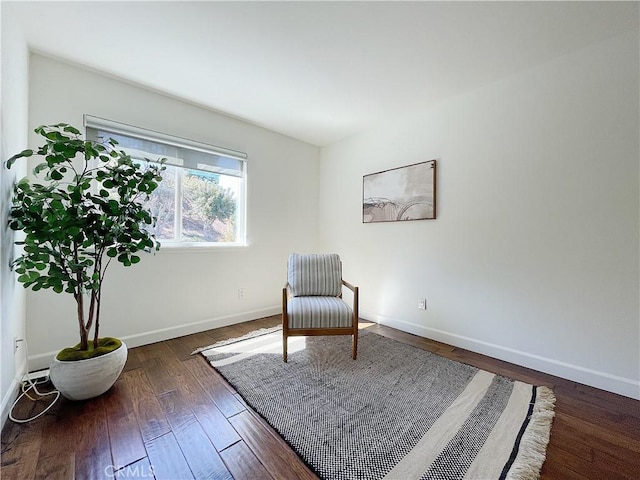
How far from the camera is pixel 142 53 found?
1.99 m

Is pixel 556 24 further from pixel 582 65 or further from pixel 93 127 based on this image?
pixel 93 127

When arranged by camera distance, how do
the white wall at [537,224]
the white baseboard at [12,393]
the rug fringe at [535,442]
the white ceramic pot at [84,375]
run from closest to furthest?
1. the rug fringe at [535,442]
2. the white baseboard at [12,393]
3. the white ceramic pot at [84,375]
4. the white wall at [537,224]

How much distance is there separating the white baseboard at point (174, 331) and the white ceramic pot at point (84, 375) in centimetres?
69

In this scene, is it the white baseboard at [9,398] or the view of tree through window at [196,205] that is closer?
the white baseboard at [9,398]

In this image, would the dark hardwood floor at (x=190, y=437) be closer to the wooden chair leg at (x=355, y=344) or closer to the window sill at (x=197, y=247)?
the wooden chair leg at (x=355, y=344)

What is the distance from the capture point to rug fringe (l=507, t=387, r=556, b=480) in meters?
1.16

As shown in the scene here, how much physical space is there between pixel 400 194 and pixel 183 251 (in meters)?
2.41

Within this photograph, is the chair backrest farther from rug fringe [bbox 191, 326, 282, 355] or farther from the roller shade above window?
the roller shade above window

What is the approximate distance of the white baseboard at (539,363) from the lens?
177cm

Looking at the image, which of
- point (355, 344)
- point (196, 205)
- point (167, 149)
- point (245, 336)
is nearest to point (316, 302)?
point (355, 344)

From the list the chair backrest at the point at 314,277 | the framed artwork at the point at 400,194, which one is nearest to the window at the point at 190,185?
the chair backrest at the point at 314,277

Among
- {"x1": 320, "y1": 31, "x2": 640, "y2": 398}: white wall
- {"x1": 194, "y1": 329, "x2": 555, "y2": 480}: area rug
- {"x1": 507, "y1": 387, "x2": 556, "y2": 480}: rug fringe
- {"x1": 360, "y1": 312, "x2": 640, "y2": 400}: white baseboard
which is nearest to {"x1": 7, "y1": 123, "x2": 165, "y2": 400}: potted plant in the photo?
{"x1": 194, "y1": 329, "x2": 555, "y2": 480}: area rug

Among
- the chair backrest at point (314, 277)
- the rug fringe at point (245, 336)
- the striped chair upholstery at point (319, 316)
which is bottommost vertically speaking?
the rug fringe at point (245, 336)

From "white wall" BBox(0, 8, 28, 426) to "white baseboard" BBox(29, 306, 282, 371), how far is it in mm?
207
